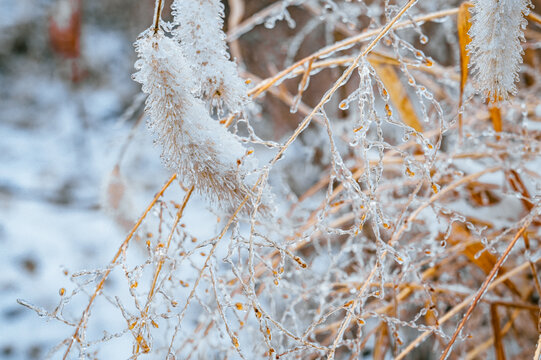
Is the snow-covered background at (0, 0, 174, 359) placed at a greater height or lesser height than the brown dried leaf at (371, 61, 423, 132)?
→ greater

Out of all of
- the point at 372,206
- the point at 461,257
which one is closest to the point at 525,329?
the point at 461,257

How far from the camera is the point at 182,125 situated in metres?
0.26

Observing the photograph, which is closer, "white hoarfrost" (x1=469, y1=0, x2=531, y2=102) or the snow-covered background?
"white hoarfrost" (x1=469, y1=0, x2=531, y2=102)

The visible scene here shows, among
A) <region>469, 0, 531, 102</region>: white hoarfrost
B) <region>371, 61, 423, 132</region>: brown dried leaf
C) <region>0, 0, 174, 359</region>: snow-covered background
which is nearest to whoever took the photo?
<region>469, 0, 531, 102</region>: white hoarfrost

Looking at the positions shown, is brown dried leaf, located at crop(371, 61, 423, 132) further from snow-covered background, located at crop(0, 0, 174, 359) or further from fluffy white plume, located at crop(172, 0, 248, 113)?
snow-covered background, located at crop(0, 0, 174, 359)

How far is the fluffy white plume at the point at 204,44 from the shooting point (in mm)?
264

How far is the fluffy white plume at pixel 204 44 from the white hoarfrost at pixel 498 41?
0.45ft

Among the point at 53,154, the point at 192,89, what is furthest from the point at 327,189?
the point at 53,154

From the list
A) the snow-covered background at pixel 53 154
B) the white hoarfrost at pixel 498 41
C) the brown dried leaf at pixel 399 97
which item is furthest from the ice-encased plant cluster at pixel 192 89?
the snow-covered background at pixel 53 154

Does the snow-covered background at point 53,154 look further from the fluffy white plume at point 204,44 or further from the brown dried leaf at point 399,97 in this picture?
the fluffy white plume at point 204,44

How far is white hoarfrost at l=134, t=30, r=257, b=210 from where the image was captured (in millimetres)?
258

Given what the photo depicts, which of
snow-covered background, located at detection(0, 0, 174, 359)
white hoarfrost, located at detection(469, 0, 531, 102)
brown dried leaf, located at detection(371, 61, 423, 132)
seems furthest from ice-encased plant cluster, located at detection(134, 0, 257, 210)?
snow-covered background, located at detection(0, 0, 174, 359)

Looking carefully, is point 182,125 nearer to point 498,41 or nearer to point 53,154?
point 498,41

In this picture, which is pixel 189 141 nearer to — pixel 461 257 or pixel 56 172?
pixel 461 257
